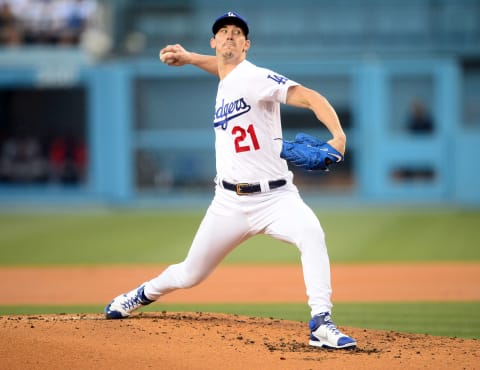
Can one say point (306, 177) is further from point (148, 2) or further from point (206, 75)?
point (148, 2)

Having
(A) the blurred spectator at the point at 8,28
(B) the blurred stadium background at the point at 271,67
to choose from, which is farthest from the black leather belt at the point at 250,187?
(A) the blurred spectator at the point at 8,28

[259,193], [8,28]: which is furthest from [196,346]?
[8,28]

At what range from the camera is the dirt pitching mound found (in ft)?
16.8

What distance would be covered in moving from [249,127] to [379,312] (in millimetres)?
2695

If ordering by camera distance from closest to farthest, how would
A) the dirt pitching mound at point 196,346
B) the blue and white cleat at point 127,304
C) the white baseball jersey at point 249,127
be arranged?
the dirt pitching mound at point 196,346 < the white baseball jersey at point 249,127 < the blue and white cleat at point 127,304

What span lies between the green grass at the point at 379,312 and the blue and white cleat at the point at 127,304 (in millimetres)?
1411

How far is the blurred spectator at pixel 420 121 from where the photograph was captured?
60.2 ft

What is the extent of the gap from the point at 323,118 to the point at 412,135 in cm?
1366

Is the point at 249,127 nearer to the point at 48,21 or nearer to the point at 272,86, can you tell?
the point at 272,86

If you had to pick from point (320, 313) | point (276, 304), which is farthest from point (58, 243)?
point (320, 313)

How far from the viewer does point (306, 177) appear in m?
Result: 18.9

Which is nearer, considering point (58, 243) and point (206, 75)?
point (58, 243)

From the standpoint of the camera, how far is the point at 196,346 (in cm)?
549

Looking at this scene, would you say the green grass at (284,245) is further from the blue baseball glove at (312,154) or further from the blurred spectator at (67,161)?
the blurred spectator at (67,161)
